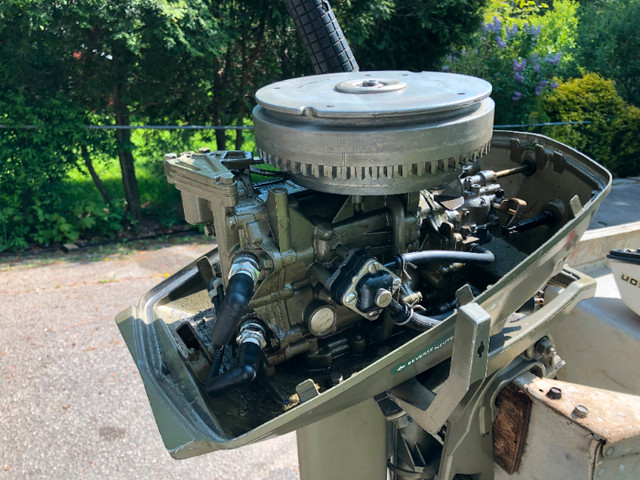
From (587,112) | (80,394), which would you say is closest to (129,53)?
(80,394)

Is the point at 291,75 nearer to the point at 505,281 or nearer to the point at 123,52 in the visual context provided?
the point at 123,52

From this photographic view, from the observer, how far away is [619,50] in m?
10.4

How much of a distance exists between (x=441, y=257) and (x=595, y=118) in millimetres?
7274

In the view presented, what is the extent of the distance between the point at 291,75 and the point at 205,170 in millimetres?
5968

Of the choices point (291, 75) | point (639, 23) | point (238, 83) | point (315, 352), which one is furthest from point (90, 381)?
point (639, 23)

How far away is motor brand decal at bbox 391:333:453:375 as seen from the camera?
70.7 inches

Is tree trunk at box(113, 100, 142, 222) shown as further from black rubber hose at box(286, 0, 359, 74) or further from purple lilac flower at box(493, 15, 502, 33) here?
purple lilac flower at box(493, 15, 502, 33)

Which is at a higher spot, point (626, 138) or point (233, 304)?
point (233, 304)

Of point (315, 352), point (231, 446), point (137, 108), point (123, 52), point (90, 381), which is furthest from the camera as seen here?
point (137, 108)

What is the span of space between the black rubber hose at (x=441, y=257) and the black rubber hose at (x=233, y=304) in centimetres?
53

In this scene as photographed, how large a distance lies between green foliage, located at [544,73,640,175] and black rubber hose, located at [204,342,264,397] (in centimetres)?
733

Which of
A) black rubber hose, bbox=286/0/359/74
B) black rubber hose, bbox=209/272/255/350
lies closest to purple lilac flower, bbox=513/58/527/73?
black rubber hose, bbox=286/0/359/74

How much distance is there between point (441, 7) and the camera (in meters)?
7.59

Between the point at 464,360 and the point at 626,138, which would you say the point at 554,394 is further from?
the point at 626,138
